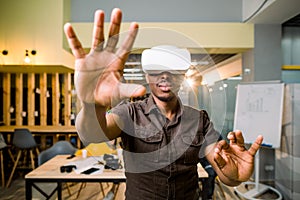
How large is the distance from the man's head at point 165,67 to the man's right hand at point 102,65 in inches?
3.3

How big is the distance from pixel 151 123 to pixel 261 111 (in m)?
3.25

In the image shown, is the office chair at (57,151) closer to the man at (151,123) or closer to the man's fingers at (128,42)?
the man at (151,123)

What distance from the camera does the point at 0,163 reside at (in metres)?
4.51

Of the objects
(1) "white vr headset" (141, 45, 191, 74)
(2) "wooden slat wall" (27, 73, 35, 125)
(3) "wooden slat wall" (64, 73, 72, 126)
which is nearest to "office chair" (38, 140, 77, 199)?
(3) "wooden slat wall" (64, 73, 72, 126)

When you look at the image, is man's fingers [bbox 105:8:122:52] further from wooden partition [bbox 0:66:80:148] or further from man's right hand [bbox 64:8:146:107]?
wooden partition [bbox 0:66:80:148]

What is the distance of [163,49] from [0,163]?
464 centimetres

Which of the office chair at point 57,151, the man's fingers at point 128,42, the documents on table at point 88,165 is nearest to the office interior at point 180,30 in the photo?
the office chair at point 57,151

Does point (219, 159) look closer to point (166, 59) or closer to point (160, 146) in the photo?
point (160, 146)

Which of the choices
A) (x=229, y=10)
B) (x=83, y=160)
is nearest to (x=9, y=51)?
(x=83, y=160)

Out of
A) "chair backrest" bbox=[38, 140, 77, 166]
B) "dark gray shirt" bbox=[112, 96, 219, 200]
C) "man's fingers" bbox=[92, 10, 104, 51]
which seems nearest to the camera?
"man's fingers" bbox=[92, 10, 104, 51]

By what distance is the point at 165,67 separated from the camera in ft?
2.45

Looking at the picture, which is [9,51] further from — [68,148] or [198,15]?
[198,15]

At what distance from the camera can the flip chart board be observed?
363cm

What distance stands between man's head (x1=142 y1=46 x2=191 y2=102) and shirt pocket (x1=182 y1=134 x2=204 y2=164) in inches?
7.4
